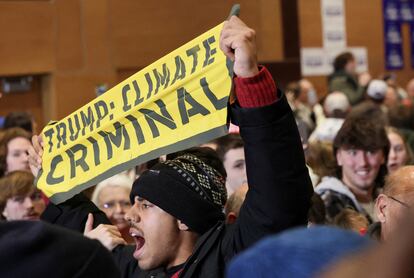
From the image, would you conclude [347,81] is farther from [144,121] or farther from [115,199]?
[144,121]

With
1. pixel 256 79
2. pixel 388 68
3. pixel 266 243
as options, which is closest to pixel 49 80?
pixel 388 68

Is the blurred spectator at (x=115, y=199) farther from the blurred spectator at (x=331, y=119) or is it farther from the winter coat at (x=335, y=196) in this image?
the blurred spectator at (x=331, y=119)

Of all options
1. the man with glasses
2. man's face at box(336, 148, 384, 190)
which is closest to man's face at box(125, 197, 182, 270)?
the man with glasses

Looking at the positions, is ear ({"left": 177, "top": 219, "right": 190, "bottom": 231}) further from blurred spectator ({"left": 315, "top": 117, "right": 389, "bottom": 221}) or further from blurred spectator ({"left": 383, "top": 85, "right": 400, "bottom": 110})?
blurred spectator ({"left": 383, "top": 85, "right": 400, "bottom": 110})

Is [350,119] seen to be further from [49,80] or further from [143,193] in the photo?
[49,80]

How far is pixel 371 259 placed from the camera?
2.95 ft

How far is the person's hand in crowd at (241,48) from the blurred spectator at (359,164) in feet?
7.72

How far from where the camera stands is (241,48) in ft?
8.11

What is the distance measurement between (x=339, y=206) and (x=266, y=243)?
3.52m

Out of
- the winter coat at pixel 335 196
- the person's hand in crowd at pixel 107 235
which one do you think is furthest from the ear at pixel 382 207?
the winter coat at pixel 335 196

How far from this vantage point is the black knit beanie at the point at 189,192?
120 inches

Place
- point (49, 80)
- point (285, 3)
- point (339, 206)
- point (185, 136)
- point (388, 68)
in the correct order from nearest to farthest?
point (185, 136)
point (339, 206)
point (49, 80)
point (285, 3)
point (388, 68)

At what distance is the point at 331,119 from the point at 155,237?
455 cm

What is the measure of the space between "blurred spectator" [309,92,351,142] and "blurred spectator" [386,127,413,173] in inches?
23.7
